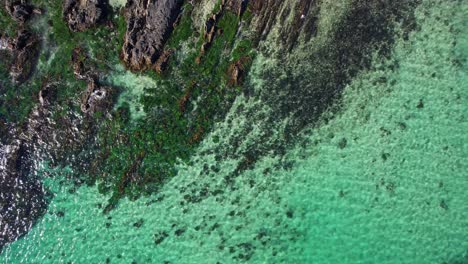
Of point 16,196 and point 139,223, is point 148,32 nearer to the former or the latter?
point 139,223

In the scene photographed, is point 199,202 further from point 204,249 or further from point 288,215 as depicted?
point 288,215

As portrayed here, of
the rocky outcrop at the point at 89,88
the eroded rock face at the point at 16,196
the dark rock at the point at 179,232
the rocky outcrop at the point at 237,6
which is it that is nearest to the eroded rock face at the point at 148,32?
the rocky outcrop at the point at 89,88

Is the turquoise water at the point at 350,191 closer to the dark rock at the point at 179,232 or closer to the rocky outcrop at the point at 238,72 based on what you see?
the dark rock at the point at 179,232

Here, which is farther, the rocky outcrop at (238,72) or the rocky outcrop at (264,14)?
the rocky outcrop at (264,14)

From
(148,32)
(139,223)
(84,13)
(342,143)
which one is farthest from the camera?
(84,13)

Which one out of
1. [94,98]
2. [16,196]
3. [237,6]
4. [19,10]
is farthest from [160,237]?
[19,10]
